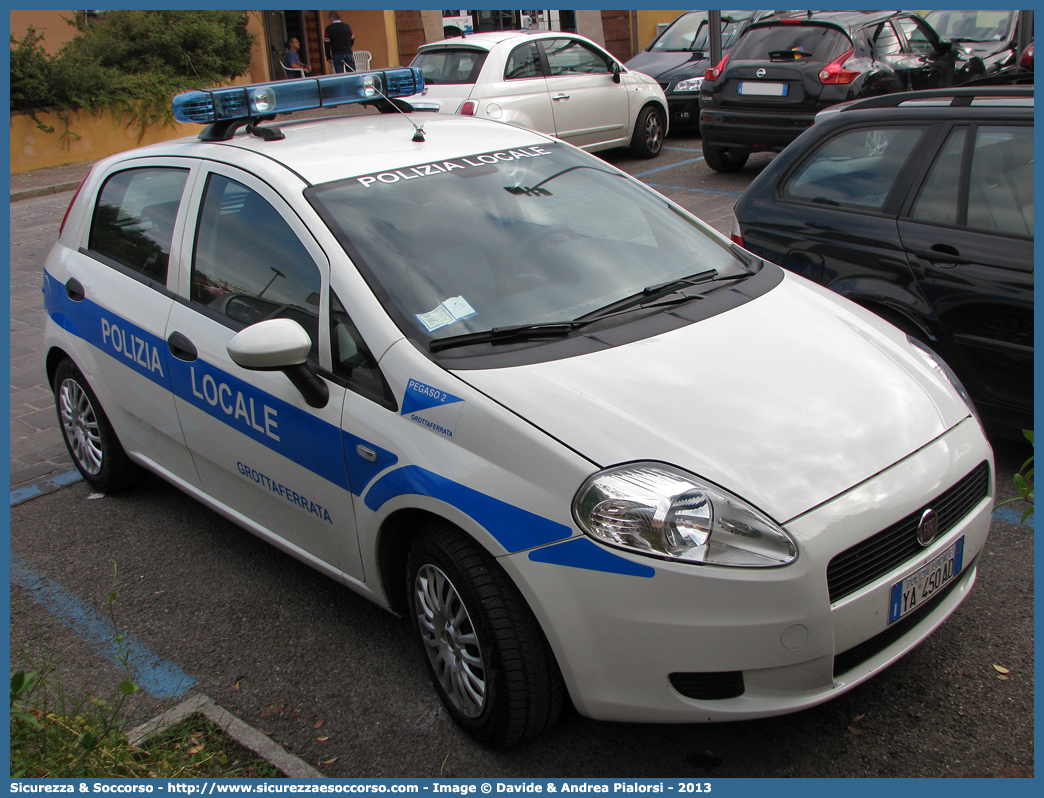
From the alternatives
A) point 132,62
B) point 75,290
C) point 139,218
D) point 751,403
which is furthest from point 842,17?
point 132,62

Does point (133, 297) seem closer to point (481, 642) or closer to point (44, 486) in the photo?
point (44, 486)

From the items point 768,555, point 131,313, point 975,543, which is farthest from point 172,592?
point 975,543

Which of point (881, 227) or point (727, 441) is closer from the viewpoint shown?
point (727, 441)

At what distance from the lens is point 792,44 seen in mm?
9719

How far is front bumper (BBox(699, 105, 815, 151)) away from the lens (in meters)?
9.54

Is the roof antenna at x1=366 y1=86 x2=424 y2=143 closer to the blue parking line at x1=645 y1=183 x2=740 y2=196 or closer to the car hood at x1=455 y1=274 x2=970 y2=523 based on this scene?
the car hood at x1=455 y1=274 x2=970 y2=523

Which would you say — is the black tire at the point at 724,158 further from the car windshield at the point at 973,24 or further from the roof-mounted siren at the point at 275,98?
the roof-mounted siren at the point at 275,98

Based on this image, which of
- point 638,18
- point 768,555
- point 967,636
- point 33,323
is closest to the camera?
point 768,555

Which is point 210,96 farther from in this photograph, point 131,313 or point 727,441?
point 727,441

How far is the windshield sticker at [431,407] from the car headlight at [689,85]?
11.8 metres

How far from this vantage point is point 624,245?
3.50m

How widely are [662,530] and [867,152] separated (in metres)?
3.13

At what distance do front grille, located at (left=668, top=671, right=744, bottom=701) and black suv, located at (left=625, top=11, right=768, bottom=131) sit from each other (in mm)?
11611

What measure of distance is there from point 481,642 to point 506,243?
1.41 meters
